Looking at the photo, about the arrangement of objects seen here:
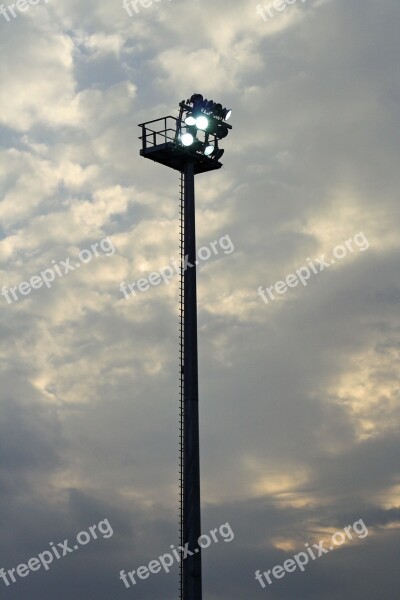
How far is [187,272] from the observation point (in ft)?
203

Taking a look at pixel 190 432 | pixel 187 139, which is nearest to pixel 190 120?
pixel 187 139

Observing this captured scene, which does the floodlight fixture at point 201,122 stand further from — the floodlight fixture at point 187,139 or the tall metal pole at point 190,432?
the tall metal pole at point 190,432

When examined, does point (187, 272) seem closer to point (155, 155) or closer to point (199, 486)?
point (155, 155)

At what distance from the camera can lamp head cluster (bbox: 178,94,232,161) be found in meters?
63.1

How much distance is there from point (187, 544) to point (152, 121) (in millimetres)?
22876

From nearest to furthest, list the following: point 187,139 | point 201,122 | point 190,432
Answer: point 190,432 < point 187,139 < point 201,122

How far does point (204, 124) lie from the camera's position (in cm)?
6344

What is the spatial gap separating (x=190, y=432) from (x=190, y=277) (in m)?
8.18

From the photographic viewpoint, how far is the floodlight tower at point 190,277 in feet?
192

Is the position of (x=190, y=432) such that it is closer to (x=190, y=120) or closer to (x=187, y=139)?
(x=187, y=139)

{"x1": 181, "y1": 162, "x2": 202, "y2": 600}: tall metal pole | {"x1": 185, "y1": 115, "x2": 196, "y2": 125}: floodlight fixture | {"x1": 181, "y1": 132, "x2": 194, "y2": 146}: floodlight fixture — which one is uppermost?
{"x1": 185, "y1": 115, "x2": 196, "y2": 125}: floodlight fixture

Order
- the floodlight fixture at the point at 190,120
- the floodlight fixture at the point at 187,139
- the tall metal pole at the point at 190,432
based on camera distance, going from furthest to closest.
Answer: the floodlight fixture at the point at 190,120 < the floodlight fixture at the point at 187,139 < the tall metal pole at the point at 190,432

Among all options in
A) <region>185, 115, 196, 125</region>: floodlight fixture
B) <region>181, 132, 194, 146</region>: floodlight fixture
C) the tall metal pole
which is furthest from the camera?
<region>185, 115, 196, 125</region>: floodlight fixture

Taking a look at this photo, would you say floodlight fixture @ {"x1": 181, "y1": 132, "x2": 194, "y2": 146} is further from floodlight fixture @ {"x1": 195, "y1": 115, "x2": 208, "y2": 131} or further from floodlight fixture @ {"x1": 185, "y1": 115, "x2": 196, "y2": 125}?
floodlight fixture @ {"x1": 195, "y1": 115, "x2": 208, "y2": 131}
